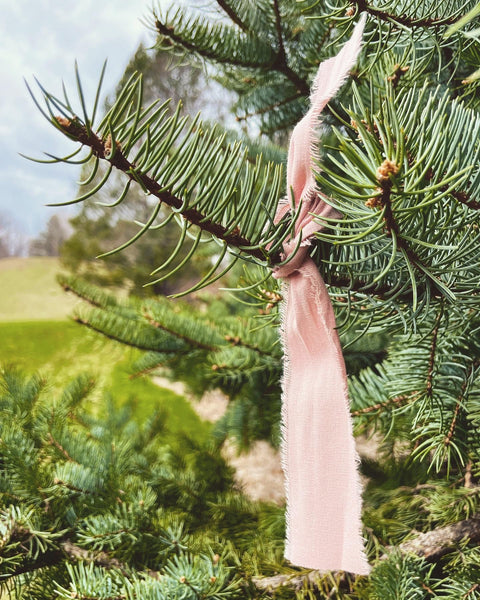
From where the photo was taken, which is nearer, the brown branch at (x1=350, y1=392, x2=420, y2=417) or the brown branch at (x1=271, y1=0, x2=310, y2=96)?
the brown branch at (x1=350, y1=392, x2=420, y2=417)

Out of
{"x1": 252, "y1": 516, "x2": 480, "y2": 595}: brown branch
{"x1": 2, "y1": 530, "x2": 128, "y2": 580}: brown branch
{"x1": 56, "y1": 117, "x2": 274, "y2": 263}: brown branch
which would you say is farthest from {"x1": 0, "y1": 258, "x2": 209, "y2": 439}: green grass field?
{"x1": 56, "y1": 117, "x2": 274, "y2": 263}: brown branch

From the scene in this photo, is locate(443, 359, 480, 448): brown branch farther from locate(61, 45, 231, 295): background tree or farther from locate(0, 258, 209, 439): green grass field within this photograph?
locate(61, 45, 231, 295): background tree

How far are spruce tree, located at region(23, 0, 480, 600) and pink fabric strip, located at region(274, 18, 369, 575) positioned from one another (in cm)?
1

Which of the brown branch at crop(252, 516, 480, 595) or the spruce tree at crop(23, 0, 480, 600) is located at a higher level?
the spruce tree at crop(23, 0, 480, 600)

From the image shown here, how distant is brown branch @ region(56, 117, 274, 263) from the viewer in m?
0.13

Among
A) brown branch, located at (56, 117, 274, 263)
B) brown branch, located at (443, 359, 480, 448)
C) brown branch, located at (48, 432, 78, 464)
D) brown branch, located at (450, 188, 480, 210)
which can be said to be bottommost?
brown branch, located at (48, 432, 78, 464)

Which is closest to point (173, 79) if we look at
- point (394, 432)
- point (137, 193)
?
point (137, 193)

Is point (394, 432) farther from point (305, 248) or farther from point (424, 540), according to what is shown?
point (305, 248)

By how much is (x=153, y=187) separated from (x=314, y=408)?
115 millimetres

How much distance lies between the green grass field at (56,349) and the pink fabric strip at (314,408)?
0.49 m

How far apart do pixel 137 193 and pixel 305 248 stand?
3.90 metres

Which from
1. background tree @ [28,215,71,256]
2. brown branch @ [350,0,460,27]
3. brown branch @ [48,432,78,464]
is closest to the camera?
brown branch @ [350,0,460,27]

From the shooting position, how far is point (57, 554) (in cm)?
38

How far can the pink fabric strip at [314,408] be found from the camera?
191 millimetres
